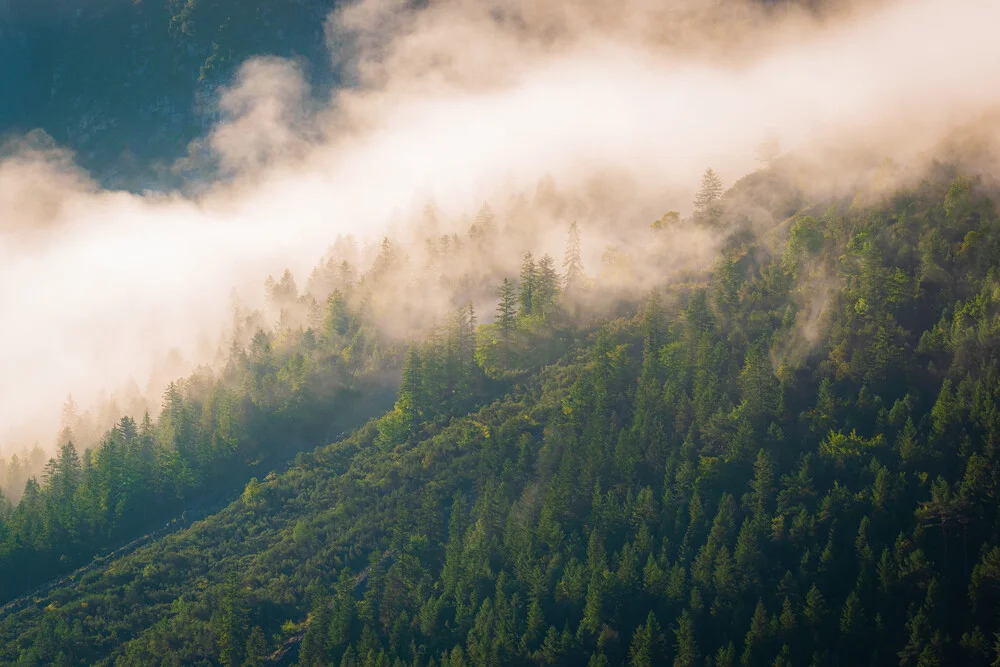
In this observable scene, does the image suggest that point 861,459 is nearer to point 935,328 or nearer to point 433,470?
point 935,328

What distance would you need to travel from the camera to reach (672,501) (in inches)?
5064

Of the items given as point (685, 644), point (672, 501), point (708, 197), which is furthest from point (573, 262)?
point (685, 644)

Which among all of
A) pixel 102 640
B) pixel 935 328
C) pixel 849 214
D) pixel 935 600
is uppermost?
pixel 849 214

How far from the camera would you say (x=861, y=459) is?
4845 inches

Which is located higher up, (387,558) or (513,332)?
(513,332)

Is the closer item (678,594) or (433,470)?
(678,594)

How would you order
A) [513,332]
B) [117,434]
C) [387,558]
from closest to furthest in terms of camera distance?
[387,558]
[513,332]
[117,434]

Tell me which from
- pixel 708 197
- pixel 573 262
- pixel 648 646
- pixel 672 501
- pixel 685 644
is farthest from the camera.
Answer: pixel 573 262

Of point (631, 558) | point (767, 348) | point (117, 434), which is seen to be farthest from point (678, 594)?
point (117, 434)

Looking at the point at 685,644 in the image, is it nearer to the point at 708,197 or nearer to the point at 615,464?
the point at 615,464

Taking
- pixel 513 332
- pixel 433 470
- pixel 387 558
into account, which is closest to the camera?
pixel 387 558

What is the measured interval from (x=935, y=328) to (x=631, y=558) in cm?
4474

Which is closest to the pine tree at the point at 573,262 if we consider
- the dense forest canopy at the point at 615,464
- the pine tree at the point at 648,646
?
the dense forest canopy at the point at 615,464

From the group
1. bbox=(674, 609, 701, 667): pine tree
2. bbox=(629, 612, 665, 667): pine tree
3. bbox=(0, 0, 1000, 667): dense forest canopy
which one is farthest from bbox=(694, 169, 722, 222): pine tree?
bbox=(629, 612, 665, 667): pine tree
